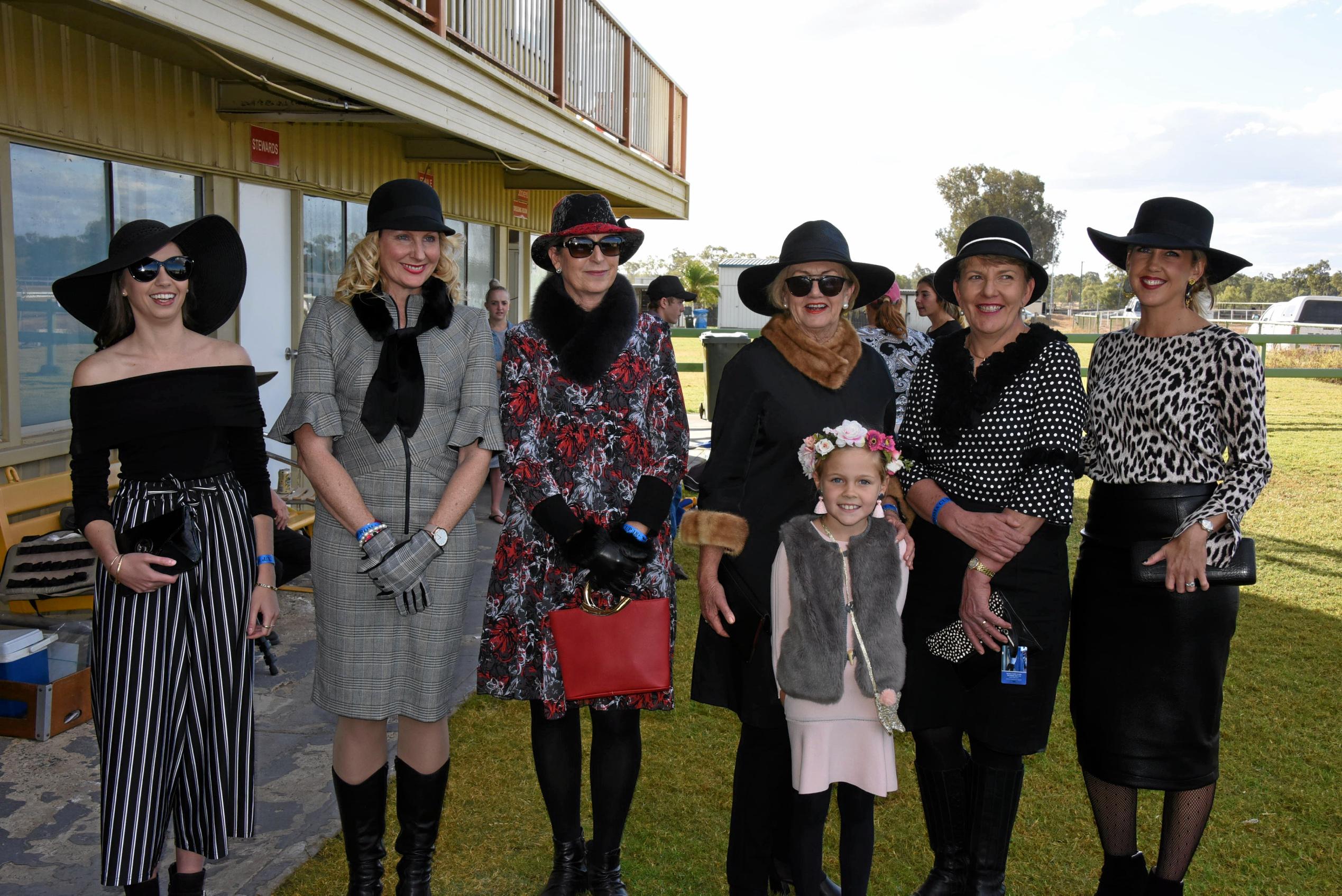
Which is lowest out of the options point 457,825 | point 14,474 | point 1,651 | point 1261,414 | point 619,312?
point 457,825

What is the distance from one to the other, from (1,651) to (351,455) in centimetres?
229

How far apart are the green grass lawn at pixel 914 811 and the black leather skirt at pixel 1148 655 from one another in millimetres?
656

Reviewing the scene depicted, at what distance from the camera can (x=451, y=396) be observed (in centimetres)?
308

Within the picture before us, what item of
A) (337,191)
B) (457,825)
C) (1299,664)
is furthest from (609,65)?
(457,825)

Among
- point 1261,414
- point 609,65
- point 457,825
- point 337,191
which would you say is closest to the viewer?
point 1261,414

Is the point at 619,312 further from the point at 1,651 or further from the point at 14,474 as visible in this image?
the point at 14,474

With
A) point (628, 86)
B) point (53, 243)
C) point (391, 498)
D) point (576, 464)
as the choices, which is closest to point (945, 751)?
point (576, 464)

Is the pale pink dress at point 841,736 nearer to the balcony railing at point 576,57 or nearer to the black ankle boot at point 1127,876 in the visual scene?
the black ankle boot at point 1127,876

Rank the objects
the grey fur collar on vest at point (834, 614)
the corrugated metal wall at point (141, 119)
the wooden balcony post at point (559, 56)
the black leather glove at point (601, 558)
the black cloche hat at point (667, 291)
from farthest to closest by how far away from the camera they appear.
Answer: the black cloche hat at point (667, 291) < the wooden balcony post at point (559, 56) < the corrugated metal wall at point (141, 119) < the black leather glove at point (601, 558) < the grey fur collar on vest at point (834, 614)

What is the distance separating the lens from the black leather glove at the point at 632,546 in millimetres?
2971

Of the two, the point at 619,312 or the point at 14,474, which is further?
the point at 14,474

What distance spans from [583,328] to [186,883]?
6.17 feet

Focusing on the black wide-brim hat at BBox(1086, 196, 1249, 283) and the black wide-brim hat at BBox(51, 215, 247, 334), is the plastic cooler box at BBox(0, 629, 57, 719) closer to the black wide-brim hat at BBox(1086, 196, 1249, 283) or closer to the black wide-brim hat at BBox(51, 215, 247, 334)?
the black wide-brim hat at BBox(51, 215, 247, 334)

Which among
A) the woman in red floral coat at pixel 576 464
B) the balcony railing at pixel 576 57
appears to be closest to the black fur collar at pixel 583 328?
the woman in red floral coat at pixel 576 464
